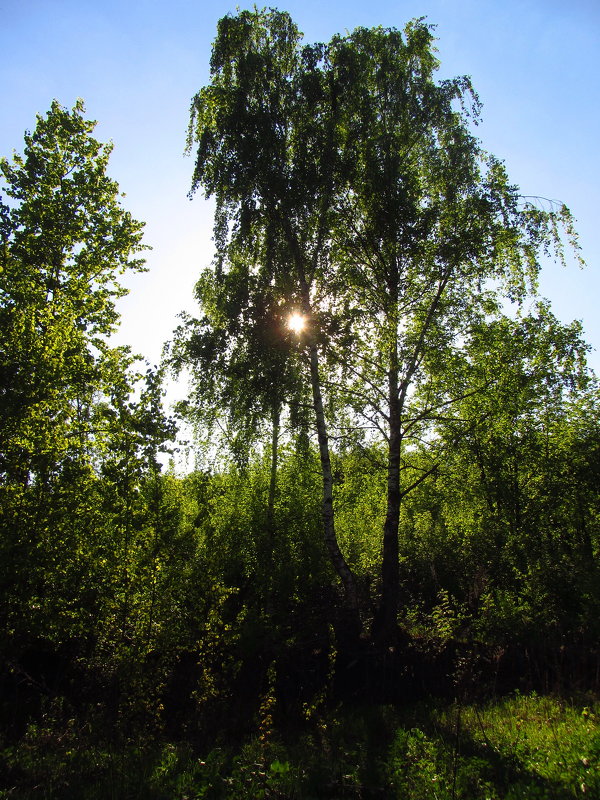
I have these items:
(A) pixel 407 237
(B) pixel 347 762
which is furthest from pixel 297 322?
(B) pixel 347 762

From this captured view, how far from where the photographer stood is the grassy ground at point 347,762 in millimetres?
5766

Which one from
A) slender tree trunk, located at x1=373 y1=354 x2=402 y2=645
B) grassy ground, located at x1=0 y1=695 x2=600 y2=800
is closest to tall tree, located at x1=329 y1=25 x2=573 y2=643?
slender tree trunk, located at x1=373 y1=354 x2=402 y2=645

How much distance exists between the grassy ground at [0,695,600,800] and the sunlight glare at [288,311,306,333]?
8.98 metres

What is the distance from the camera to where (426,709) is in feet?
31.7

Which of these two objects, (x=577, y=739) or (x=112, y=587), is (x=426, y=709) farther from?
(x=112, y=587)

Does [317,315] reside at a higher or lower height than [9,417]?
higher

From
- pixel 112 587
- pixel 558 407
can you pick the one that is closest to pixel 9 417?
pixel 112 587

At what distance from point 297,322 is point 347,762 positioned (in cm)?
953

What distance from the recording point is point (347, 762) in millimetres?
6988

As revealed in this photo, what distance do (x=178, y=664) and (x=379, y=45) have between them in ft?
58.6

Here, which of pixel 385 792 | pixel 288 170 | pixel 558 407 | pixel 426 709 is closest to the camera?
pixel 385 792

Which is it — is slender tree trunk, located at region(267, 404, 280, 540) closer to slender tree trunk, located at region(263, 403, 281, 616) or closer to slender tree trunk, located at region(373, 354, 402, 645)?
slender tree trunk, located at region(263, 403, 281, 616)

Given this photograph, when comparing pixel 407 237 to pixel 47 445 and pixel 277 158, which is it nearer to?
pixel 277 158

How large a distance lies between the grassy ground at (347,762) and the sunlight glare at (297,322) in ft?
29.5
